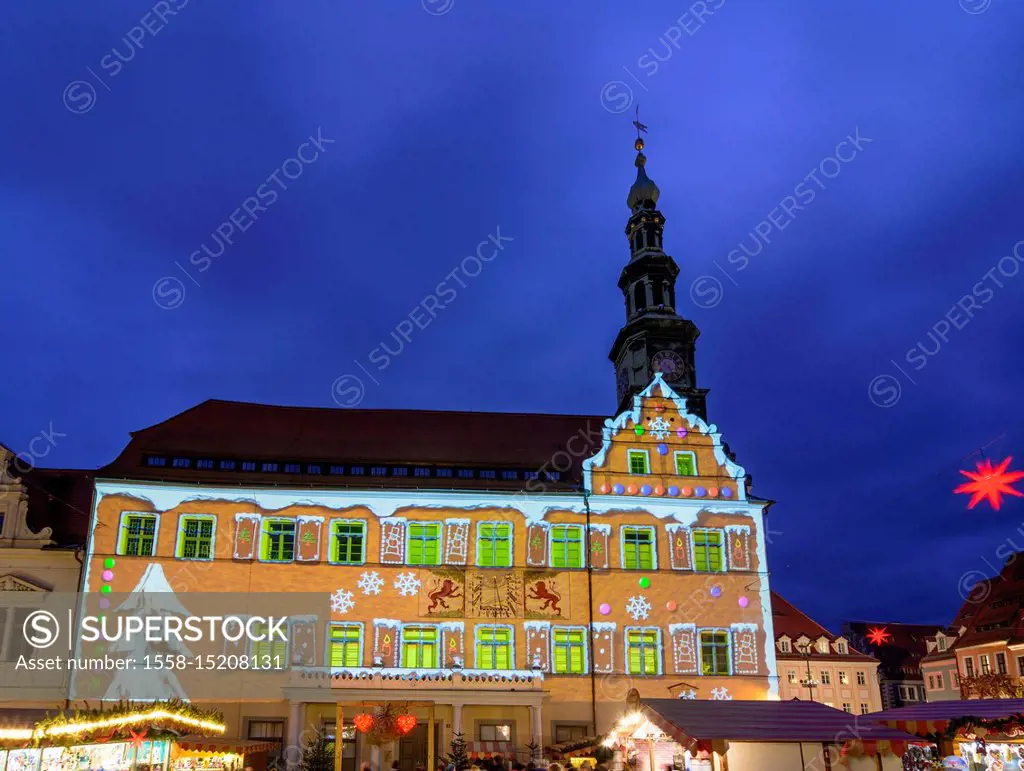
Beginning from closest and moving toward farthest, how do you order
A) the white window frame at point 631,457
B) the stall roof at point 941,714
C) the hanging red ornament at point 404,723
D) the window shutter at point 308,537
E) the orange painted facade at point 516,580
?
the stall roof at point 941,714, the hanging red ornament at point 404,723, the orange painted facade at point 516,580, the window shutter at point 308,537, the white window frame at point 631,457

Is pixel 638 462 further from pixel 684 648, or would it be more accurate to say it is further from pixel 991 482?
pixel 991 482

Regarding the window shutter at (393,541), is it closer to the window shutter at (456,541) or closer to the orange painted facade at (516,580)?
the orange painted facade at (516,580)

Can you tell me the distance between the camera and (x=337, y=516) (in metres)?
Answer: 31.9

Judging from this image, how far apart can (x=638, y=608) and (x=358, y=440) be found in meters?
12.0

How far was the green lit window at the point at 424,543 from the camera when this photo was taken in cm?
3178

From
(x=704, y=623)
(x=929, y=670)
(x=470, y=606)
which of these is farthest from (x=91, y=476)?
(x=929, y=670)

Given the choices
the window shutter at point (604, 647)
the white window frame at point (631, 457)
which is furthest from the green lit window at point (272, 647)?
the white window frame at point (631, 457)

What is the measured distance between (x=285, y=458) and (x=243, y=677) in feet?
24.8

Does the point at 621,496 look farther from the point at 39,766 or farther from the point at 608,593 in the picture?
the point at 39,766

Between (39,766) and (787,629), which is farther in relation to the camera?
(787,629)

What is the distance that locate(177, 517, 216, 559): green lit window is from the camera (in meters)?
30.9

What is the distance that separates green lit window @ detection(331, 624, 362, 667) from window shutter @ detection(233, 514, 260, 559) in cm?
382

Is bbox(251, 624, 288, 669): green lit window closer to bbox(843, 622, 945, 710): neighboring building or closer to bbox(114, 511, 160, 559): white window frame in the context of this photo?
bbox(114, 511, 160, 559): white window frame

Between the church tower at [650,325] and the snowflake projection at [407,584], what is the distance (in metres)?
12.5
